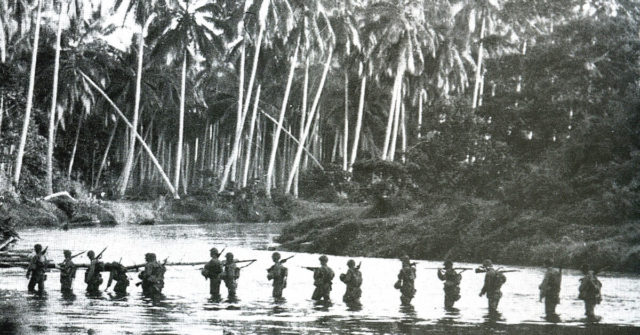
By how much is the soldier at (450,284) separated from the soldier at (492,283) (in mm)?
943

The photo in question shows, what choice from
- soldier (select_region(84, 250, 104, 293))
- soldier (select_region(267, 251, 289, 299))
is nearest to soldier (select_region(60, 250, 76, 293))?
soldier (select_region(84, 250, 104, 293))

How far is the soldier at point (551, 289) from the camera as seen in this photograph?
727 inches

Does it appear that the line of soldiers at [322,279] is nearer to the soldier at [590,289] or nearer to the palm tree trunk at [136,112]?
the soldier at [590,289]

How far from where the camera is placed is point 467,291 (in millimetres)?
25422

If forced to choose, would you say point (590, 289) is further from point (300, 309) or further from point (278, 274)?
point (278, 274)

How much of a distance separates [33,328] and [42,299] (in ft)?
17.3

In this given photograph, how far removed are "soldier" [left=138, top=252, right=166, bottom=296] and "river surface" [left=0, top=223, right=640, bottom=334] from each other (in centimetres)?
35

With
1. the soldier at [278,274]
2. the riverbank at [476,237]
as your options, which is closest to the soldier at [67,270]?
the soldier at [278,274]

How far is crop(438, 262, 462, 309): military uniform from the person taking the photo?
20234mm

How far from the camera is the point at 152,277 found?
21969mm

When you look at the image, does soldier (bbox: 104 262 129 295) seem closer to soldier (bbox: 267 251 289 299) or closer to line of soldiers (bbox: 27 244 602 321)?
line of soldiers (bbox: 27 244 602 321)

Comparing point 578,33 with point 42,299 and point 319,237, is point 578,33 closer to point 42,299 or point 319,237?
point 319,237

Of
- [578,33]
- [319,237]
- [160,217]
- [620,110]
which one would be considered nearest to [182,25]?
[160,217]

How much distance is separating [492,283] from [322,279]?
416cm
